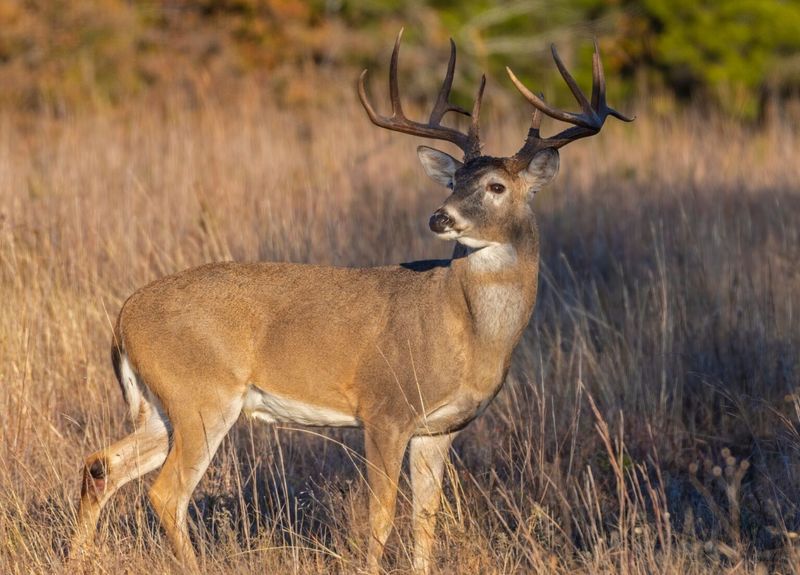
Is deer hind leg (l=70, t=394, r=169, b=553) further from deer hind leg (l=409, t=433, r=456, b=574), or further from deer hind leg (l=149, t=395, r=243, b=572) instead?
deer hind leg (l=409, t=433, r=456, b=574)

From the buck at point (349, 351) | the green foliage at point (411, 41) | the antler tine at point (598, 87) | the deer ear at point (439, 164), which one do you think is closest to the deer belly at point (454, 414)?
the buck at point (349, 351)

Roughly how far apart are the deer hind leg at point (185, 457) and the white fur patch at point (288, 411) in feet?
0.66

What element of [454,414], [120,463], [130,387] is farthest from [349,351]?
[120,463]

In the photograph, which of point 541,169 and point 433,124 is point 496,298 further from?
point 433,124

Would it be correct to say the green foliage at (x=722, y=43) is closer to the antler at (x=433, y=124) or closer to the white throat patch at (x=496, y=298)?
the antler at (x=433, y=124)

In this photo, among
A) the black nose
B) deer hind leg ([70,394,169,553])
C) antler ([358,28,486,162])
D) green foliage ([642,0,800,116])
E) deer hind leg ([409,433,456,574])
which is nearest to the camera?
the black nose

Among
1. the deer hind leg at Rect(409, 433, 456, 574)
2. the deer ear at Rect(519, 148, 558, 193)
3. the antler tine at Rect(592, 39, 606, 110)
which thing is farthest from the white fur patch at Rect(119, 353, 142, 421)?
the antler tine at Rect(592, 39, 606, 110)

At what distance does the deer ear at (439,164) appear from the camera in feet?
17.9

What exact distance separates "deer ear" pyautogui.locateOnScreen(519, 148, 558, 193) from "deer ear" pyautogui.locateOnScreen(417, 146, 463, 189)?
0.34 metres

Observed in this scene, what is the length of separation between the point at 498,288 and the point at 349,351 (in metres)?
0.64

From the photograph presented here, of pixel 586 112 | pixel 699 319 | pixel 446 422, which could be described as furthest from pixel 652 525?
pixel 699 319

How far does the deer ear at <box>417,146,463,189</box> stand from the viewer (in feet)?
17.9

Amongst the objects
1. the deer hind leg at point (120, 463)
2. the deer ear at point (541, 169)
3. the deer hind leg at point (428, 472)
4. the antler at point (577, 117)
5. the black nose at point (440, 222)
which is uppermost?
the antler at point (577, 117)

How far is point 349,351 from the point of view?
5.03 m
